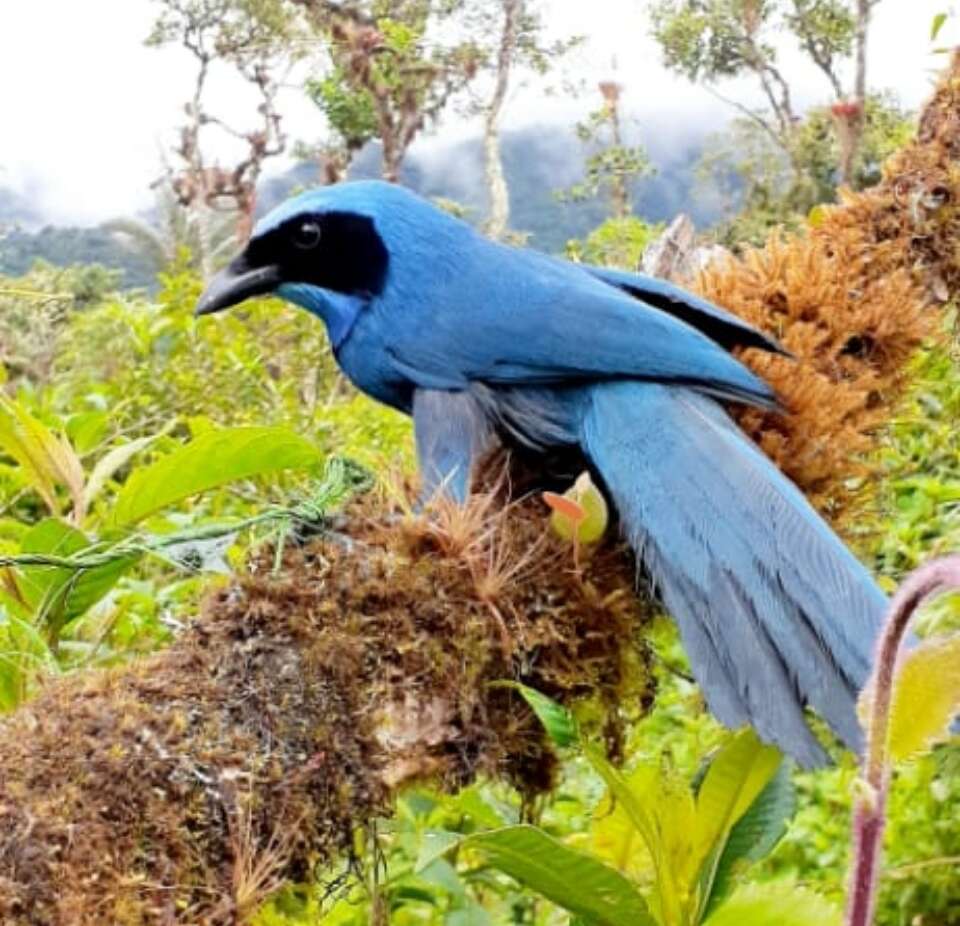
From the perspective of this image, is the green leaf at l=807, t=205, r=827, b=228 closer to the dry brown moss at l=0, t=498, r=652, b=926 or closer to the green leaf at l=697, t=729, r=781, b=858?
the dry brown moss at l=0, t=498, r=652, b=926

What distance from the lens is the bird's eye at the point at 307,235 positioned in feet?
5.28

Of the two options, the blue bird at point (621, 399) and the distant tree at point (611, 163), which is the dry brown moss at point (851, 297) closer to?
the blue bird at point (621, 399)

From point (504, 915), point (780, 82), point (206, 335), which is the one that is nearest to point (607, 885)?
point (504, 915)

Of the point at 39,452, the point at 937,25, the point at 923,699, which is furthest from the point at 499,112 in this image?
the point at 923,699

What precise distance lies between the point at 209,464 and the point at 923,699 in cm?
77

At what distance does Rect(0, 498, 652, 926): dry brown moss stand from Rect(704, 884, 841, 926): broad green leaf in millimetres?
198

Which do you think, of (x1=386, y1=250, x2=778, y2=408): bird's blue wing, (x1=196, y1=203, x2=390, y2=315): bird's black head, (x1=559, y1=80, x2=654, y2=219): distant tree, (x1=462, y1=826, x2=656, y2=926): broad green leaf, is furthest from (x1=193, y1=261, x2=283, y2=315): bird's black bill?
(x1=559, y1=80, x2=654, y2=219): distant tree

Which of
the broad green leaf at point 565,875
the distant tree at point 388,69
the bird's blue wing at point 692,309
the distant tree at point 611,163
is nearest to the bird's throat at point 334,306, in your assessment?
the bird's blue wing at point 692,309

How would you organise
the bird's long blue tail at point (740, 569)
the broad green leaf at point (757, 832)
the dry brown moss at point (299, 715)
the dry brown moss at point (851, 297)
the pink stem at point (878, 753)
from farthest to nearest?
the dry brown moss at point (851, 297), the bird's long blue tail at point (740, 569), the broad green leaf at point (757, 832), the dry brown moss at point (299, 715), the pink stem at point (878, 753)

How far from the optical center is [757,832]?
3.41 ft

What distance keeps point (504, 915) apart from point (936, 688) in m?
1.76

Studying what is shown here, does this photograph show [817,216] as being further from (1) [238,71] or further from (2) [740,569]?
(1) [238,71]

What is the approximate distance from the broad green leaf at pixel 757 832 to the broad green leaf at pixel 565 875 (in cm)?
11

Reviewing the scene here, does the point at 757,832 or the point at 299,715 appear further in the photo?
the point at 757,832
